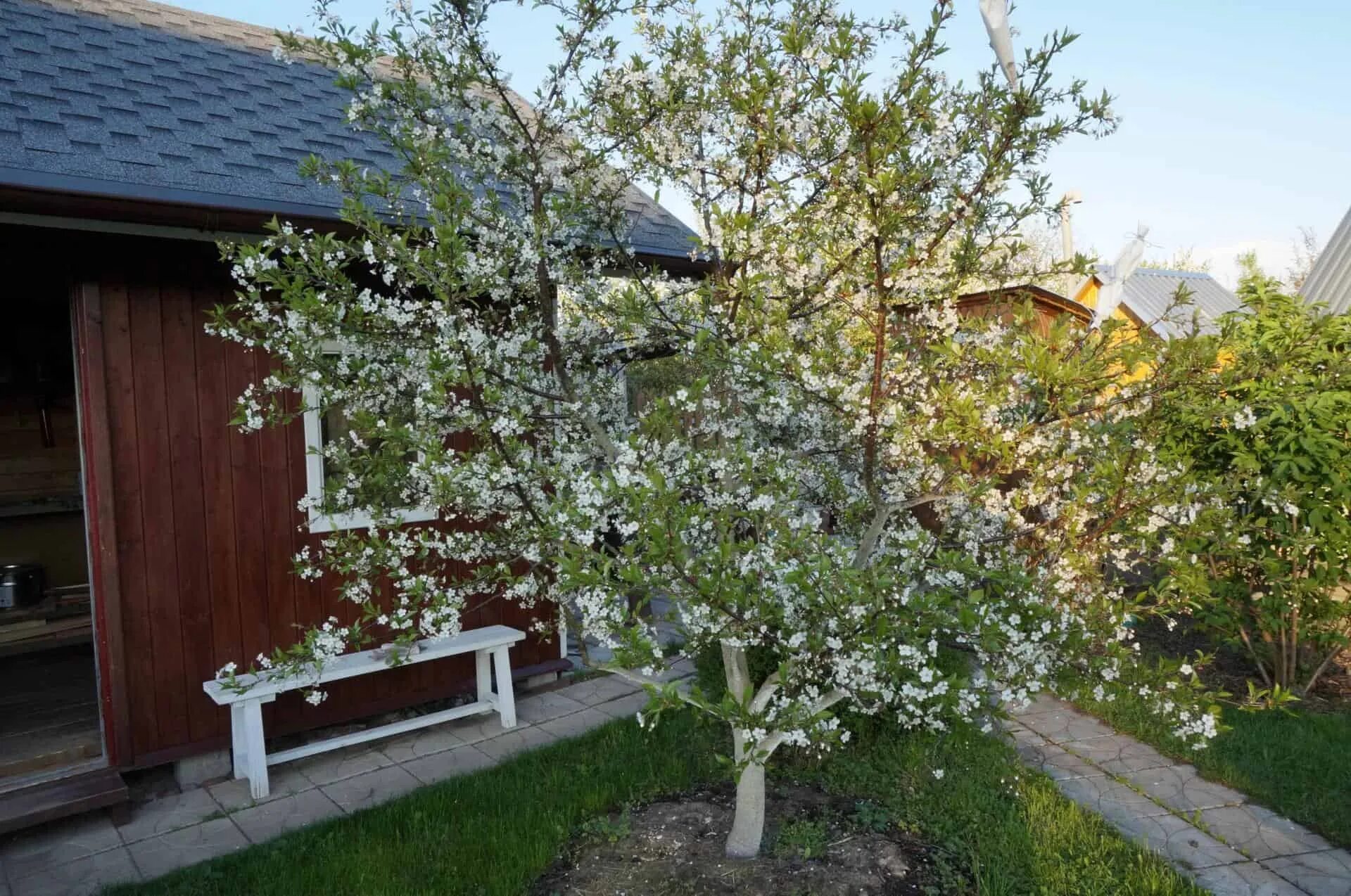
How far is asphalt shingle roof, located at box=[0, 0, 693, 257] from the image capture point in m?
3.66

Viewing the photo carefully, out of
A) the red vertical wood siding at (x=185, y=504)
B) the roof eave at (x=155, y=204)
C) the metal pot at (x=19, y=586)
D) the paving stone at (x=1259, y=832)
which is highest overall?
the roof eave at (x=155, y=204)

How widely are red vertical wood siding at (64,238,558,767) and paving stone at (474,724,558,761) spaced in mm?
897

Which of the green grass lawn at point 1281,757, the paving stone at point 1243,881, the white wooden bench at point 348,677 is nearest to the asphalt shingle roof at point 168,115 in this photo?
the white wooden bench at point 348,677

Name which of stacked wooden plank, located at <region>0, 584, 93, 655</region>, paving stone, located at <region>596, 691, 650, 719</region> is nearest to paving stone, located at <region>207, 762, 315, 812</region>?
paving stone, located at <region>596, 691, 650, 719</region>

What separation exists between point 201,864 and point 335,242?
2.55 meters

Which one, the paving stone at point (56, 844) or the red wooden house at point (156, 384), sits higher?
the red wooden house at point (156, 384)

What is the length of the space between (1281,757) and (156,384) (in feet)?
18.9

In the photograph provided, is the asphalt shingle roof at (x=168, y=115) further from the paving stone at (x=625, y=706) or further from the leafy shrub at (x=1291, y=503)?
the leafy shrub at (x=1291, y=503)

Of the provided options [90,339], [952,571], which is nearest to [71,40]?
[90,339]

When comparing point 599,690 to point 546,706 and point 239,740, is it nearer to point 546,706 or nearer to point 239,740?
point 546,706

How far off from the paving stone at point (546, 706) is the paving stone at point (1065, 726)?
103 inches

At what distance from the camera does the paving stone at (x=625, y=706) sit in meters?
4.96

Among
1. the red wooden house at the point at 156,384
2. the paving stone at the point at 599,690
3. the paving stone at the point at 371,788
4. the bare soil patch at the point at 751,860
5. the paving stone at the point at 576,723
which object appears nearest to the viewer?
the bare soil patch at the point at 751,860

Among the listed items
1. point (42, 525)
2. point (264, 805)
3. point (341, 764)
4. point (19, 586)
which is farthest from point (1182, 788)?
point (42, 525)
